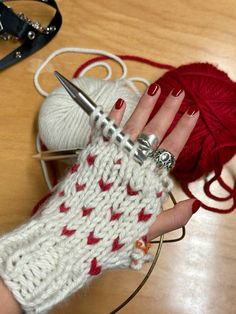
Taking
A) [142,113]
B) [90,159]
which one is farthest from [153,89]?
[90,159]

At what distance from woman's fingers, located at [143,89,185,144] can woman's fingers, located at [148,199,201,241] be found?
0.09 metres

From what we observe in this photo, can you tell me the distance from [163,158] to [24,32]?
42cm

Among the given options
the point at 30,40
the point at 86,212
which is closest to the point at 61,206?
the point at 86,212

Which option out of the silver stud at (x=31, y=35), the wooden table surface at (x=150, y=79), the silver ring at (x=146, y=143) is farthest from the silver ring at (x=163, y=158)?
the silver stud at (x=31, y=35)

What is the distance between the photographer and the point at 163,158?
0.54 m

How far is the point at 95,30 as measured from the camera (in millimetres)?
835

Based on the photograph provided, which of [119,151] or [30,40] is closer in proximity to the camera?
[119,151]

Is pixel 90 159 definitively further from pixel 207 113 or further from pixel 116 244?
pixel 207 113

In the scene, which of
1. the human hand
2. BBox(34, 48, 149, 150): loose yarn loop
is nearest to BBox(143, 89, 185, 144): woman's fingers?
the human hand

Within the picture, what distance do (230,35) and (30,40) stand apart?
15.0 inches

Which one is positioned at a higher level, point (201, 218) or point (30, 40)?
point (30, 40)

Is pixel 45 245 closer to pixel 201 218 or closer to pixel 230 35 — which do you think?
pixel 201 218

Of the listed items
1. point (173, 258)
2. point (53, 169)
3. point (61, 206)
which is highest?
A: point (61, 206)

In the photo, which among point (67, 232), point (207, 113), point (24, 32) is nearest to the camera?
point (67, 232)
